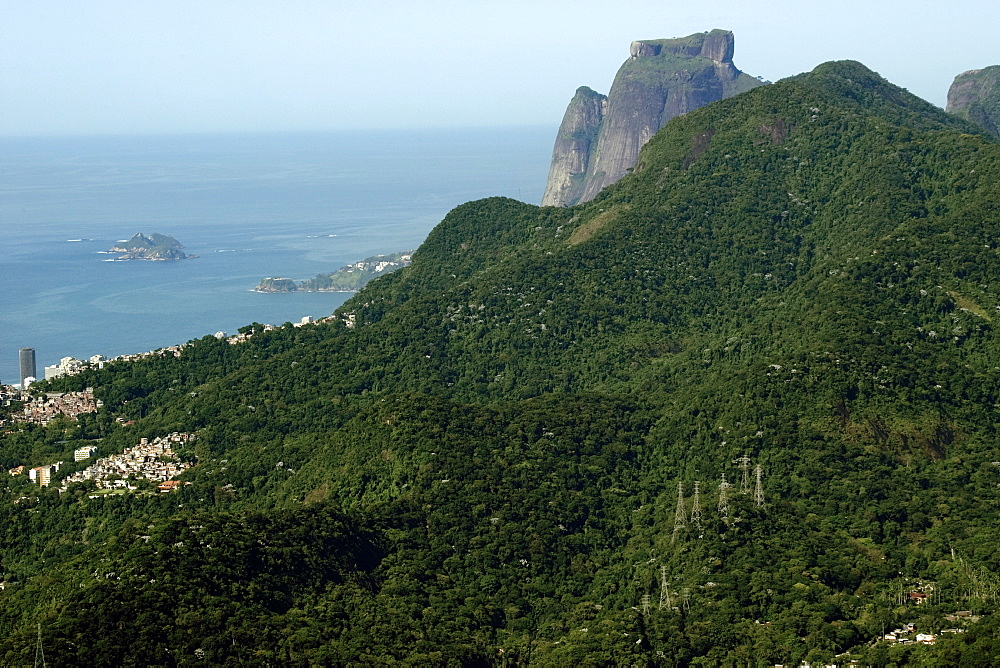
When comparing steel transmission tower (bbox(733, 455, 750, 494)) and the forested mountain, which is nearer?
the forested mountain

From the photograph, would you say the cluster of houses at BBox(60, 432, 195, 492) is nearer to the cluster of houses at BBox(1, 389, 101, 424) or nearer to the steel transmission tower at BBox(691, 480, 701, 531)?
the cluster of houses at BBox(1, 389, 101, 424)

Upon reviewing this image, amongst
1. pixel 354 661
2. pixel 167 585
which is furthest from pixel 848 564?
pixel 167 585

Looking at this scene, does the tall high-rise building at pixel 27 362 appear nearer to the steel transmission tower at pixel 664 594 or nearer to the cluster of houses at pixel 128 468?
the cluster of houses at pixel 128 468

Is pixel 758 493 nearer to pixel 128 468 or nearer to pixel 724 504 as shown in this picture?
pixel 724 504

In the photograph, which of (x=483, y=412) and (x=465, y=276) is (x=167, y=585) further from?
(x=465, y=276)

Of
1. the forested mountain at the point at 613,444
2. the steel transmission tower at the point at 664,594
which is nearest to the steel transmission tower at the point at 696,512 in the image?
the forested mountain at the point at 613,444

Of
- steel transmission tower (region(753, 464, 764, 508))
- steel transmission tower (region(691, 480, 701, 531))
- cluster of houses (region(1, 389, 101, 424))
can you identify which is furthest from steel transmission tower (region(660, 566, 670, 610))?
cluster of houses (region(1, 389, 101, 424))

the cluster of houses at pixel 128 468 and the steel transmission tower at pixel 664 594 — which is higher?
the steel transmission tower at pixel 664 594

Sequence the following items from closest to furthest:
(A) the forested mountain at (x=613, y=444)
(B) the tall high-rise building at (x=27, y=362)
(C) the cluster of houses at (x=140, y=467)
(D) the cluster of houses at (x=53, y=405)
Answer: (A) the forested mountain at (x=613, y=444) < (C) the cluster of houses at (x=140, y=467) < (D) the cluster of houses at (x=53, y=405) < (B) the tall high-rise building at (x=27, y=362)
